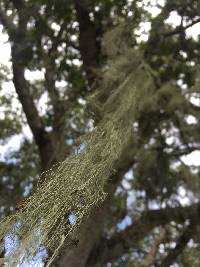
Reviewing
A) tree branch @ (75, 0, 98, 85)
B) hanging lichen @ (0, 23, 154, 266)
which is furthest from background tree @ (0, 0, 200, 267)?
hanging lichen @ (0, 23, 154, 266)

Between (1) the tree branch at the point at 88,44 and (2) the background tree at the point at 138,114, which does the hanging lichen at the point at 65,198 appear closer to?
(2) the background tree at the point at 138,114

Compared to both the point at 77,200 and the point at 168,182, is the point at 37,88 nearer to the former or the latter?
the point at 168,182

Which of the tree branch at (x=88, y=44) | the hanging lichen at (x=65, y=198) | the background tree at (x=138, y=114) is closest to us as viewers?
the hanging lichen at (x=65, y=198)

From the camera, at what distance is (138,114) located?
167 inches

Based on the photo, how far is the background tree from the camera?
4.11 metres

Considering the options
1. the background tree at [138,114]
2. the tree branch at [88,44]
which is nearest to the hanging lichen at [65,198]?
the background tree at [138,114]

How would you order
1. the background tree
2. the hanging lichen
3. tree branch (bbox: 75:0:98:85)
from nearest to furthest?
the hanging lichen, the background tree, tree branch (bbox: 75:0:98:85)

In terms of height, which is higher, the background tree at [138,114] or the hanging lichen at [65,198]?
the background tree at [138,114]

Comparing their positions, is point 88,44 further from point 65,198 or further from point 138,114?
point 65,198

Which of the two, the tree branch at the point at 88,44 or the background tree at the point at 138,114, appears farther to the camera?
the tree branch at the point at 88,44

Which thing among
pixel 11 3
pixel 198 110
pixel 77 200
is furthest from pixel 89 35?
pixel 77 200

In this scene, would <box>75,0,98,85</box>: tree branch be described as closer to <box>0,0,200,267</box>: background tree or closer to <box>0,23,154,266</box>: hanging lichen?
<box>0,0,200,267</box>: background tree

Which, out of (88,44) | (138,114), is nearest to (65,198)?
(138,114)

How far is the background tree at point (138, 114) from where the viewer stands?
13.5 feet
